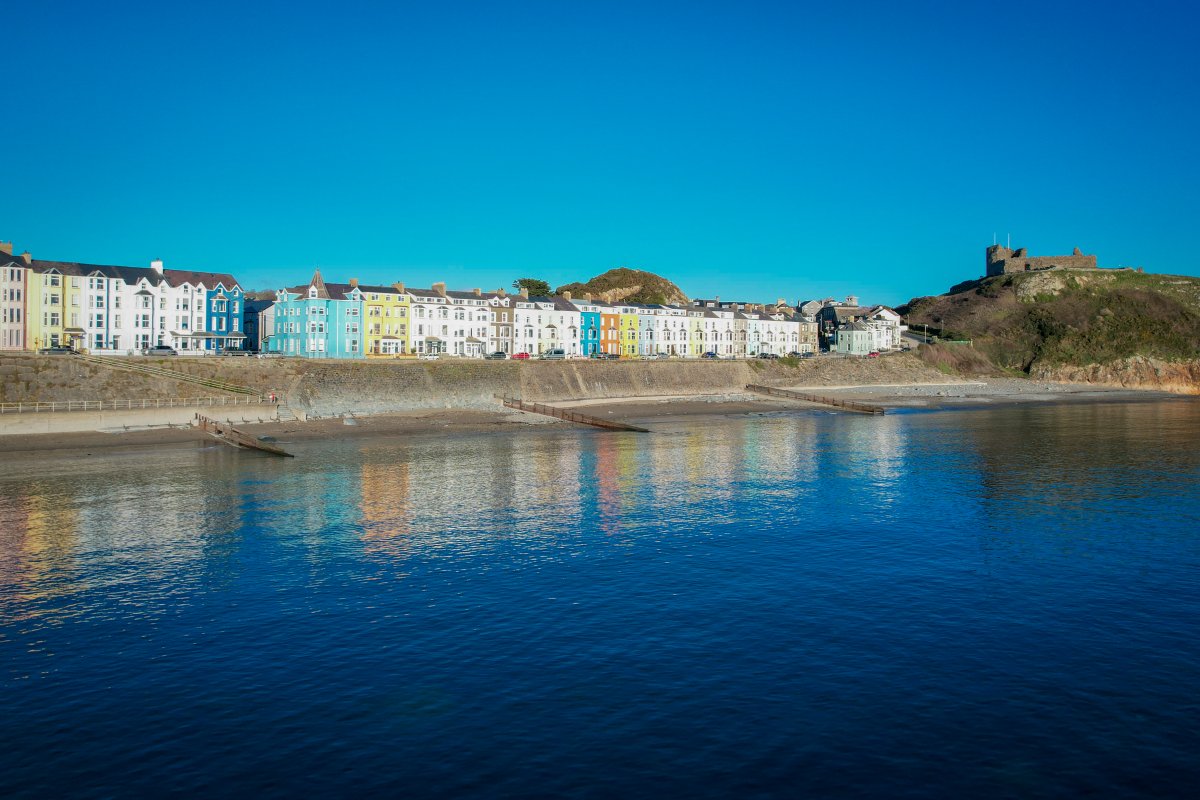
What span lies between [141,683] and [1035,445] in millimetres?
58531

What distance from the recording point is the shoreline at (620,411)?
57.9 metres

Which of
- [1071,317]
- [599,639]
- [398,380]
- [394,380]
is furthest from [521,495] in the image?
[1071,317]

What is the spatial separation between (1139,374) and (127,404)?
13583cm

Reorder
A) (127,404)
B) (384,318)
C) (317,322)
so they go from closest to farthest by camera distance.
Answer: (127,404) → (317,322) → (384,318)

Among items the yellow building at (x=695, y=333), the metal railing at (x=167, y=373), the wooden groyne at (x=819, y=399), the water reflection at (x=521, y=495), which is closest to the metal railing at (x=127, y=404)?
the metal railing at (x=167, y=373)

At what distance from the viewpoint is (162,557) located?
29.2 meters

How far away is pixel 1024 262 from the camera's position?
18750 centimetres

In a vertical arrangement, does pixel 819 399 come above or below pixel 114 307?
below

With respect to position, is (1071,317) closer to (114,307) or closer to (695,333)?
(695,333)

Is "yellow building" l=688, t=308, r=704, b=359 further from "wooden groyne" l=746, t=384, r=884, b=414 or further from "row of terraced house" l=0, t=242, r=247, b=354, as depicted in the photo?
"row of terraced house" l=0, t=242, r=247, b=354

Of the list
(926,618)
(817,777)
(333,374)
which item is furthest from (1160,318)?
(817,777)

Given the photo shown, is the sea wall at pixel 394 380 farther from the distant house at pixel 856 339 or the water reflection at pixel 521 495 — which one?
the distant house at pixel 856 339

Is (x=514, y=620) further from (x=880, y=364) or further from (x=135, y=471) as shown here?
(x=880, y=364)

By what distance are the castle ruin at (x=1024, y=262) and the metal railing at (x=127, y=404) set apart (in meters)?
163
